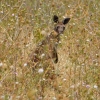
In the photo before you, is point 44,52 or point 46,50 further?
point 44,52

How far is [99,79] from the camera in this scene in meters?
3.90

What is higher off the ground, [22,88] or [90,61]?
[22,88]

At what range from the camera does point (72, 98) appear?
3.51 meters

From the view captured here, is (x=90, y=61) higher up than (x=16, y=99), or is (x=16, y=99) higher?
(x=16, y=99)

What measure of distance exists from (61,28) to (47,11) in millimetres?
1864

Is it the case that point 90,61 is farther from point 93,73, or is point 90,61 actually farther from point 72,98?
point 72,98

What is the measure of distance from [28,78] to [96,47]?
66.8 inches

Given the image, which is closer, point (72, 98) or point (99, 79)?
point (72, 98)

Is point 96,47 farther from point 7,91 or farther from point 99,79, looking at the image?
point 7,91

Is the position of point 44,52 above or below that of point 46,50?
below

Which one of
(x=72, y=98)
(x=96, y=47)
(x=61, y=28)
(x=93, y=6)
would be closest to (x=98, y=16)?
(x=93, y=6)

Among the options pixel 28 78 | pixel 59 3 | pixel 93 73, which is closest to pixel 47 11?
pixel 59 3

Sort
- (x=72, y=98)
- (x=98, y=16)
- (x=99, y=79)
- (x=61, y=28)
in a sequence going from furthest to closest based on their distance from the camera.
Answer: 1. (x=98, y=16)
2. (x=61, y=28)
3. (x=99, y=79)
4. (x=72, y=98)

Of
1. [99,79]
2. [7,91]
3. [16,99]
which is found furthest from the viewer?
[99,79]
